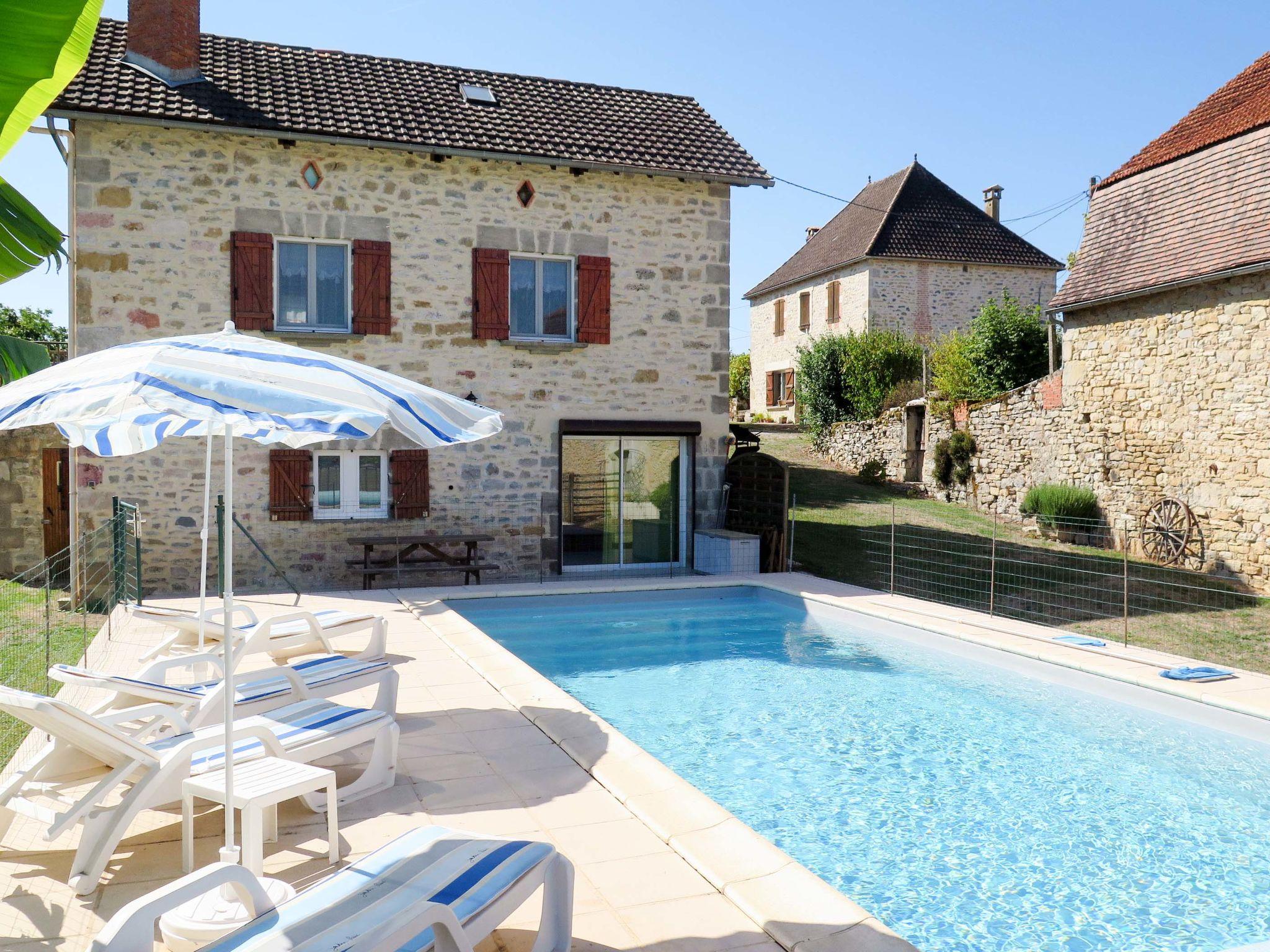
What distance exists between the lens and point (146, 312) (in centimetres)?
1174

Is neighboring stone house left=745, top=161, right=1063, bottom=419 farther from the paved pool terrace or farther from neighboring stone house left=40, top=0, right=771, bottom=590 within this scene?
the paved pool terrace

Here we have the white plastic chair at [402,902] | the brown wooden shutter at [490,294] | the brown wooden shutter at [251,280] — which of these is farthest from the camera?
the brown wooden shutter at [490,294]

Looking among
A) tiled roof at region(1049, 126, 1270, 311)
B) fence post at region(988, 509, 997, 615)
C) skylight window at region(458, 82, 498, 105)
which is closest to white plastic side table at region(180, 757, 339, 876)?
fence post at region(988, 509, 997, 615)

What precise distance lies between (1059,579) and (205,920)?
1176cm

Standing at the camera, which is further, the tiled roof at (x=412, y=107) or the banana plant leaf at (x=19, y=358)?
the tiled roof at (x=412, y=107)

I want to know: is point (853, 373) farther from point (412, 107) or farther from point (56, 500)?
point (56, 500)

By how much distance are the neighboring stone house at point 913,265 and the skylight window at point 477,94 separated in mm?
14753

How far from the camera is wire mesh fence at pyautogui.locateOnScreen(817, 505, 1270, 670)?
9805mm

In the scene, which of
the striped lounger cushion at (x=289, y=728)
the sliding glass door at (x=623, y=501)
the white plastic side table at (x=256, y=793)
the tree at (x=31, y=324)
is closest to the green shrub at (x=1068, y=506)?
the sliding glass door at (x=623, y=501)

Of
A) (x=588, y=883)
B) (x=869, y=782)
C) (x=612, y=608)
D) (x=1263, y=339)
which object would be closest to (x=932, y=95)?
(x=1263, y=339)

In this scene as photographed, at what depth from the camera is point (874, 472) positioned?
21.5 meters

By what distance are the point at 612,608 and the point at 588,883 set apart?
25.1 ft

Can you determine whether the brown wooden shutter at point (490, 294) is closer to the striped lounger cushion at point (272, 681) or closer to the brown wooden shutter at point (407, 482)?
the brown wooden shutter at point (407, 482)

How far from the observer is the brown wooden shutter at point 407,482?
12688mm
